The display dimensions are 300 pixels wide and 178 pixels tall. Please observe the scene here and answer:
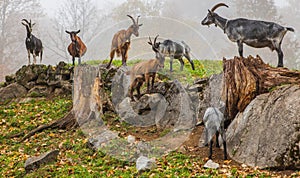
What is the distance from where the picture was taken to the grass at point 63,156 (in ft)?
26.1

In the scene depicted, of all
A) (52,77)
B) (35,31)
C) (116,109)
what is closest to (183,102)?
(116,109)

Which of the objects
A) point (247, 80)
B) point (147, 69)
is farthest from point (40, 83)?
point (247, 80)

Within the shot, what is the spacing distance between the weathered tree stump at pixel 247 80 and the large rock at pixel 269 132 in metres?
0.36

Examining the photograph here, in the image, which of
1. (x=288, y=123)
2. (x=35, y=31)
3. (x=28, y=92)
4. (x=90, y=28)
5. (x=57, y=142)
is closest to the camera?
(x=288, y=123)

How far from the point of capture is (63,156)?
10.0m

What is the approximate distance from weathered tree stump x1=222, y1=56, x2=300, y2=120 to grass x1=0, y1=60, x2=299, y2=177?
2112 mm

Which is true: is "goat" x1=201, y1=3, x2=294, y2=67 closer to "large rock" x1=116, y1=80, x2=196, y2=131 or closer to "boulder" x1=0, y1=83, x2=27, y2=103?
"large rock" x1=116, y1=80, x2=196, y2=131

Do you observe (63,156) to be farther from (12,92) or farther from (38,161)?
(12,92)

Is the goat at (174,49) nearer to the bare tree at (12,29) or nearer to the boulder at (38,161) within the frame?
the boulder at (38,161)

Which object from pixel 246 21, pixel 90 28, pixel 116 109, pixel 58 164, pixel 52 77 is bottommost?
pixel 58 164

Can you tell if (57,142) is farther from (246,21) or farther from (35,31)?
(35,31)

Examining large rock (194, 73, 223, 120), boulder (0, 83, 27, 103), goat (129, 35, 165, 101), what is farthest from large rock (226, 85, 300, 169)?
boulder (0, 83, 27, 103)

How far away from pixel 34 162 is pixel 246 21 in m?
7.50

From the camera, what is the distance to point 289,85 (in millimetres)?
8578
